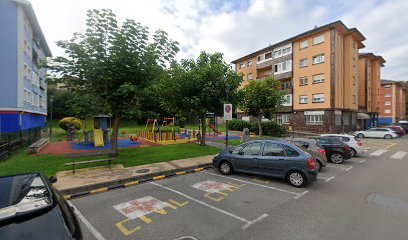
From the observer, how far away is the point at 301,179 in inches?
269

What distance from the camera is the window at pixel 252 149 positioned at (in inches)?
306

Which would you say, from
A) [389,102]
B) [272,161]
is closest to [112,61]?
[272,161]

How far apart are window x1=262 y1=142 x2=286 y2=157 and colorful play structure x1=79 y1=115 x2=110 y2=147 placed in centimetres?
1300

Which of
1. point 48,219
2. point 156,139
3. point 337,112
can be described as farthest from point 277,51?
point 48,219

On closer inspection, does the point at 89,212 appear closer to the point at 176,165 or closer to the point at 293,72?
the point at 176,165

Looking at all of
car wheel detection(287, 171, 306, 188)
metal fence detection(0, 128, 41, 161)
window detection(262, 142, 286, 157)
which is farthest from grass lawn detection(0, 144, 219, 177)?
car wheel detection(287, 171, 306, 188)

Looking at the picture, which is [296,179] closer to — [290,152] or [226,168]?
[290,152]

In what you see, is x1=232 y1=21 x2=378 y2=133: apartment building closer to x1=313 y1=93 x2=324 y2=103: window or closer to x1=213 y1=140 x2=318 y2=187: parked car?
x1=313 y1=93 x2=324 y2=103: window

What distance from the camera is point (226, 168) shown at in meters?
8.48

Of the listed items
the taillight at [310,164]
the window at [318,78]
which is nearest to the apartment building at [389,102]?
the window at [318,78]

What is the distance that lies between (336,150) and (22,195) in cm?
1260

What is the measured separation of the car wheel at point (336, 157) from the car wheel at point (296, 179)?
18.5ft

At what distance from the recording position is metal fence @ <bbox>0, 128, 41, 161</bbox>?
10241mm

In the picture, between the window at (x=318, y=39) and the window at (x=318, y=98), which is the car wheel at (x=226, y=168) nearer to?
the window at (x=318, y=98)
